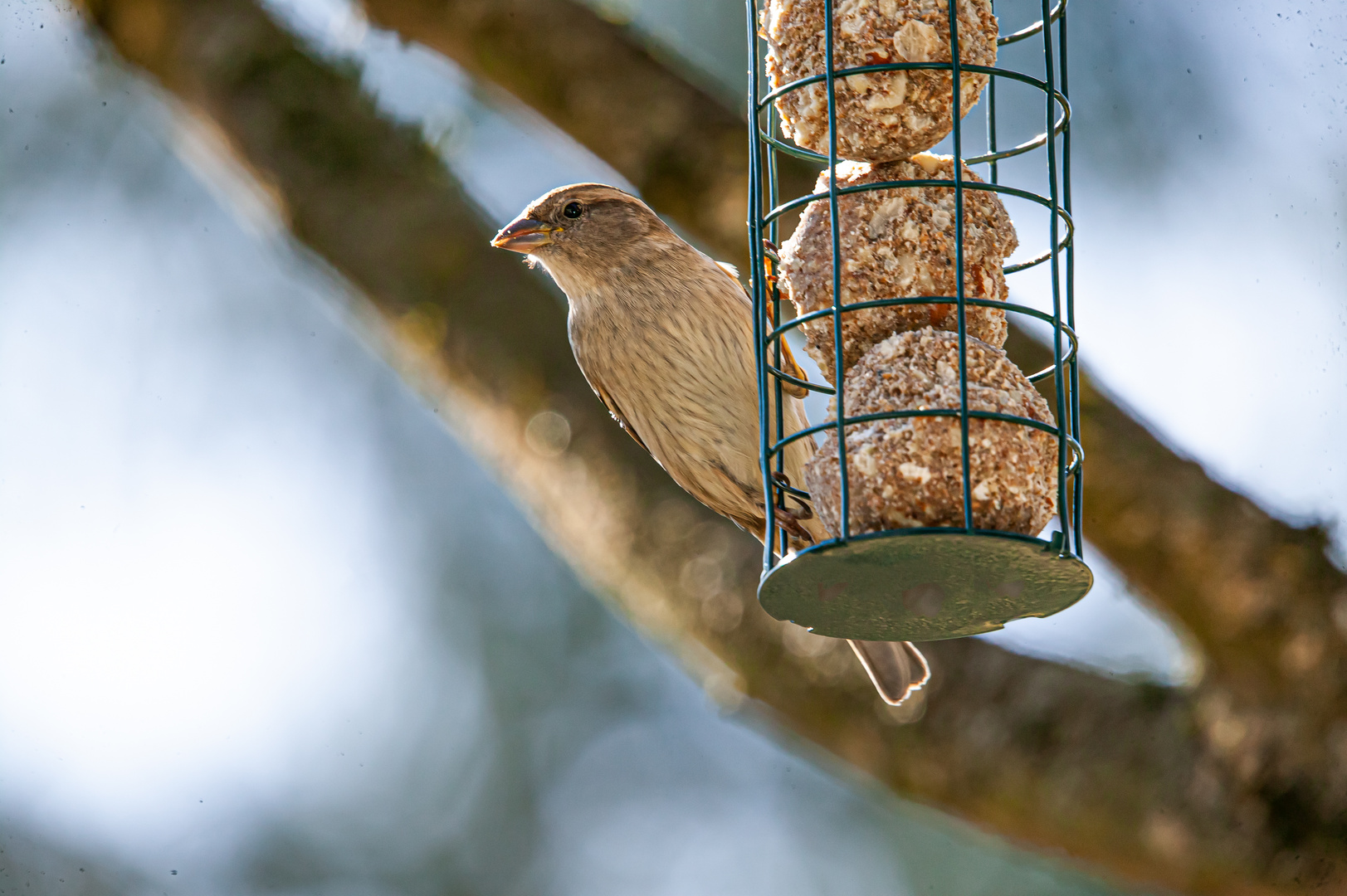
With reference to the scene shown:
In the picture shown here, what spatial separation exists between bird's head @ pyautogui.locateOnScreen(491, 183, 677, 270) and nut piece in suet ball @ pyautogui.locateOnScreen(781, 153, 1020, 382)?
1680 mm

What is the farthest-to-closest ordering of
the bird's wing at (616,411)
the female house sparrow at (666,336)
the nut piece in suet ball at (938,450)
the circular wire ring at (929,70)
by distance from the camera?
the bird's wing at (616,411)
the female house sparrow at (666,336)
the circular wire ring at (929,70)
the nut piece in suet ball at (938,450)

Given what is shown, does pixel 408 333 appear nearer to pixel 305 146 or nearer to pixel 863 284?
pixel 305 146

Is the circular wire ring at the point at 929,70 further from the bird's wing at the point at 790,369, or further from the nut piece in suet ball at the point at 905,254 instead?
the bird's wing at the point at 790,369

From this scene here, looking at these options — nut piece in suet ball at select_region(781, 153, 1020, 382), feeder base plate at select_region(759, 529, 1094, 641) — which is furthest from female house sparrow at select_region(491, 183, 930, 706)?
feeder base plate at select_region(759, 529, 1094, 641)

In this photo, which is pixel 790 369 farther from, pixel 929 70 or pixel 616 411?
pixel 929 70

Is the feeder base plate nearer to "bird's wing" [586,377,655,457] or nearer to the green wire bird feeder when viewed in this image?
the green wire bird feeder

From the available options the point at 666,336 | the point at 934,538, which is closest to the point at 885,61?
the point at 934,538

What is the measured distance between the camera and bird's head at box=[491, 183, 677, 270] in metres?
5.38

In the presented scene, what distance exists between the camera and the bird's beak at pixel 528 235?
5.38m

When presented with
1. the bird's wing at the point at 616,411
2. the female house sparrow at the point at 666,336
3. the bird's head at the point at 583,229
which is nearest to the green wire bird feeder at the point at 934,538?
the female house sparrow at the point at 666,336

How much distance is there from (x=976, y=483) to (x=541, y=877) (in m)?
8.01

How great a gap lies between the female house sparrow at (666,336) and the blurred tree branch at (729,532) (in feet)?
1.67

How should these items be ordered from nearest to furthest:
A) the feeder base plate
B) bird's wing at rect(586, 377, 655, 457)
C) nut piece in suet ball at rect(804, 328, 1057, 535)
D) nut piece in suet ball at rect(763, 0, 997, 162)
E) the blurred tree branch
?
the feeder base plate, nut piece in suet ball at rect(804, 328, 1057, 535), nut piece in suet ball at rect(763, 0, 997, 162), the blurred tree branch, bird's wing at rect(586, 377, 655, 457)

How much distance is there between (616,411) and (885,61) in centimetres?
233
